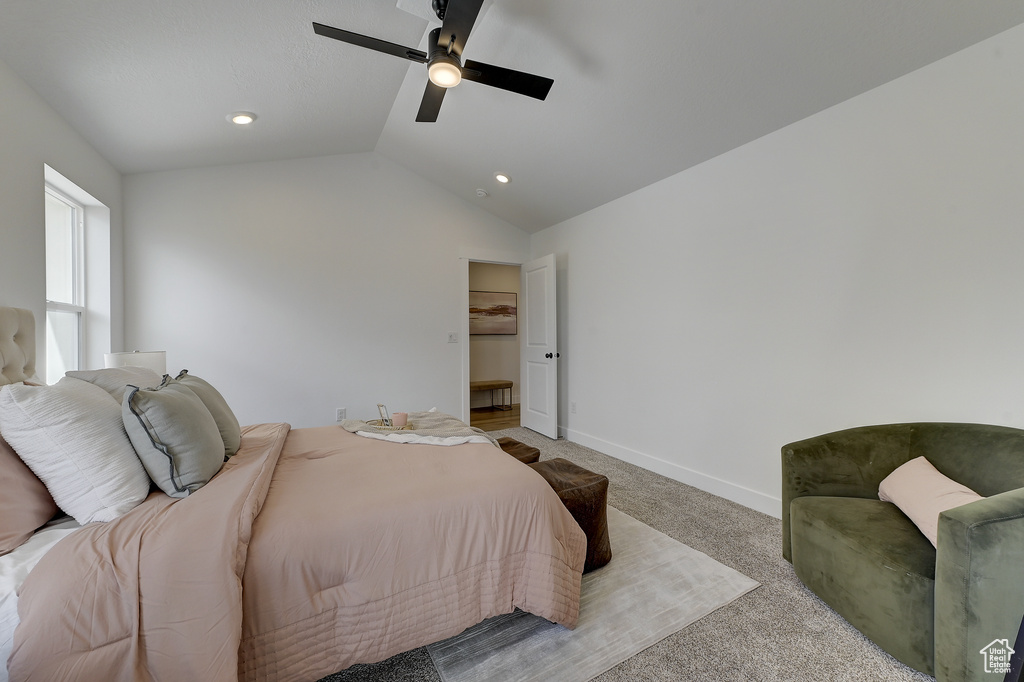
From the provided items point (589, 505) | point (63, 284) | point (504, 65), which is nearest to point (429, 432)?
point (589, 505)

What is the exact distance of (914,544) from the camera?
1.49 m

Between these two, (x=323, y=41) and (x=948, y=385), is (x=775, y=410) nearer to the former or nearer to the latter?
(x=948, y=385)

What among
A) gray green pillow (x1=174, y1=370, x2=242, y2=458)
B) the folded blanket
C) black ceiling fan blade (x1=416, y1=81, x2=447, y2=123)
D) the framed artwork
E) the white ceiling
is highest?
the white ceiling

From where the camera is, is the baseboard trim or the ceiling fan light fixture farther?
the baseboard trim

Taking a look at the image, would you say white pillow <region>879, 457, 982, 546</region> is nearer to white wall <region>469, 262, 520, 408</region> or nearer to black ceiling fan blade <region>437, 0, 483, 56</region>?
black ceiling fan blade <region>437, 0, 483, 56</region>

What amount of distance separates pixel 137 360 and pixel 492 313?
4.65 meters

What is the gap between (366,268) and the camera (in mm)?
4133

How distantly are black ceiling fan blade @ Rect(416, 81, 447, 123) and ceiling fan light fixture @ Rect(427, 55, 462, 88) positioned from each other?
0.18 m

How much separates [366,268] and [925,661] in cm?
434

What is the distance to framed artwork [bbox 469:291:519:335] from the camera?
654cm

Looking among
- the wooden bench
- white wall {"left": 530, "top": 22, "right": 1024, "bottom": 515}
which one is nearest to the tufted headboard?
white wall {"left": 530, "top": 22, "right": 1024, "bottom": 515}

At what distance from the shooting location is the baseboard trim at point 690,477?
2619mm

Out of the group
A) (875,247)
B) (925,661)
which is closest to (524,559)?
(925,661)

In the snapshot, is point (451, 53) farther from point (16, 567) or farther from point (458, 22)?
point (16, 567)
